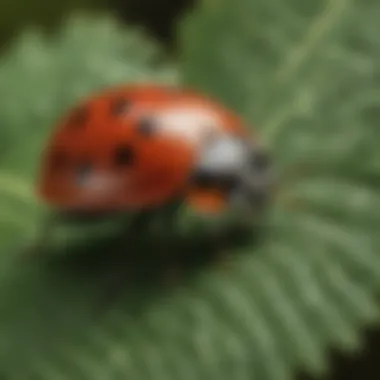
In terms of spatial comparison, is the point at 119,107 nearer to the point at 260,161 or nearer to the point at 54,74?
the point at 260,161

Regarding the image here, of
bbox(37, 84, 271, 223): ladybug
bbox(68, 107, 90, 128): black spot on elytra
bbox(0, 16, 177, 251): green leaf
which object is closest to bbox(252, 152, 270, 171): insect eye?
bbox(37, 84, 271, 223): ladybug

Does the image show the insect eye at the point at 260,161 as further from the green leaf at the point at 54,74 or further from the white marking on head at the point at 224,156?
the green leaf at the point at 54,74

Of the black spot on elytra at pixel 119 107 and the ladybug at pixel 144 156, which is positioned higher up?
the black spot on elytra at pixel 119 107

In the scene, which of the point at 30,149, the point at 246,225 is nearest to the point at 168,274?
the point at 246,225

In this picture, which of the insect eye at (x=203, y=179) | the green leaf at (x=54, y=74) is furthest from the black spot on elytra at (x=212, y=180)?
the green leaf at (x=54, y=74)

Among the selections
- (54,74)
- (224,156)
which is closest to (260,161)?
(224,156)

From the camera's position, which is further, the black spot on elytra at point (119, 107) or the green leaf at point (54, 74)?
the green leaf at point (54, 74)

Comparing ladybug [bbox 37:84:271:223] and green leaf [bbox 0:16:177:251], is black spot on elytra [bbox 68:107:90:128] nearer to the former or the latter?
ladybug [bbox 37:84:271:223]
